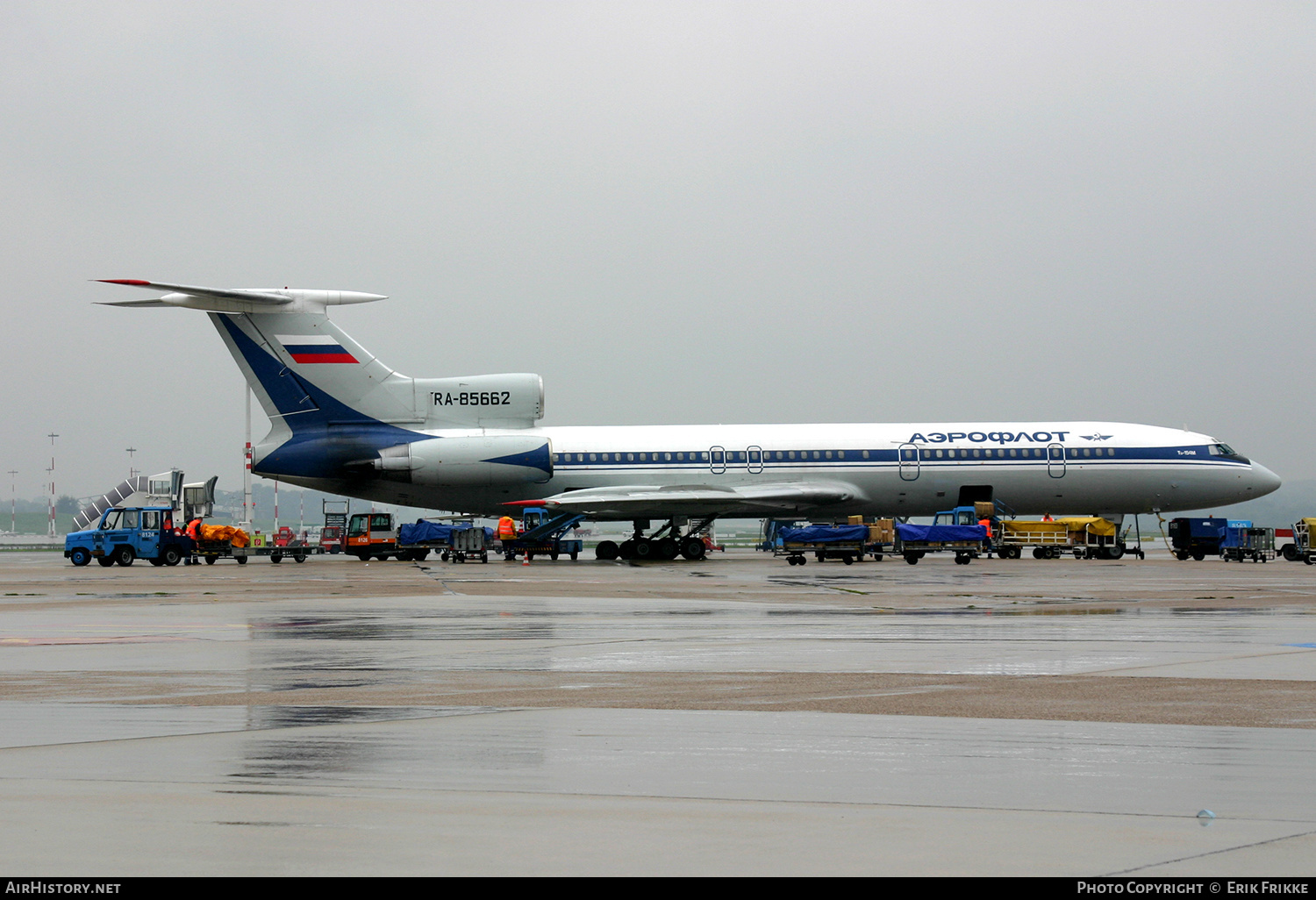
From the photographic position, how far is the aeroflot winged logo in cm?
4306

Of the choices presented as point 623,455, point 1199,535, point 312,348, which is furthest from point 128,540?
point 1199,535

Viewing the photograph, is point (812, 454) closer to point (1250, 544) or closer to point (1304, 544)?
point (1250, 544)

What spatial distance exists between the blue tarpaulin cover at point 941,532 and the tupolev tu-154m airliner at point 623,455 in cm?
347

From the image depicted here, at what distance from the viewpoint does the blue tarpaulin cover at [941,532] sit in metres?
40.7

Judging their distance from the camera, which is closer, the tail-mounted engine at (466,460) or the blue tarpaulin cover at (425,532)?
the tail-mounted engine at (466,460)

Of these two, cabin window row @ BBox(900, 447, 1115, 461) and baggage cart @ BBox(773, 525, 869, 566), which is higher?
cabin window row @ BBox(900, 447, 1115, 461)

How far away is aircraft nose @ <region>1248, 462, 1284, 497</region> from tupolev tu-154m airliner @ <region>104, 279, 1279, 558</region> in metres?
0.66

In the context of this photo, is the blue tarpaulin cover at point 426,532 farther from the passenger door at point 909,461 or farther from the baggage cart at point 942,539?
the baggage cart at point 942,539

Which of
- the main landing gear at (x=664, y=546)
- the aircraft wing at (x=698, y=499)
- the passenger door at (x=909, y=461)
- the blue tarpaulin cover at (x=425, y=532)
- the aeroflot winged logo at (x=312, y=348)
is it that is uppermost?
the aeroflot winged logo at (x=312, y=348)

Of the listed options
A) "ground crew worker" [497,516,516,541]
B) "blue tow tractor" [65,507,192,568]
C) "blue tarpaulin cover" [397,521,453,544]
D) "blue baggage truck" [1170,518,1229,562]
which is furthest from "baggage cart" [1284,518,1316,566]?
"blue tow tractor" [65,507,192,568]

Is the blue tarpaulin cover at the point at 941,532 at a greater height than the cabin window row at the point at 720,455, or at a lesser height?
lesser

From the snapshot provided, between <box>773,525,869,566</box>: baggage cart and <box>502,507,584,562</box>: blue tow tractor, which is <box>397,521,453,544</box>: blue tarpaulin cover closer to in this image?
<box>502,507,584,562</box>: blue tow tractor

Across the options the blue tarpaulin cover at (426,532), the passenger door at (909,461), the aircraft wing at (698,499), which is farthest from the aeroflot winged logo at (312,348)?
the passenger door at (909,461)
